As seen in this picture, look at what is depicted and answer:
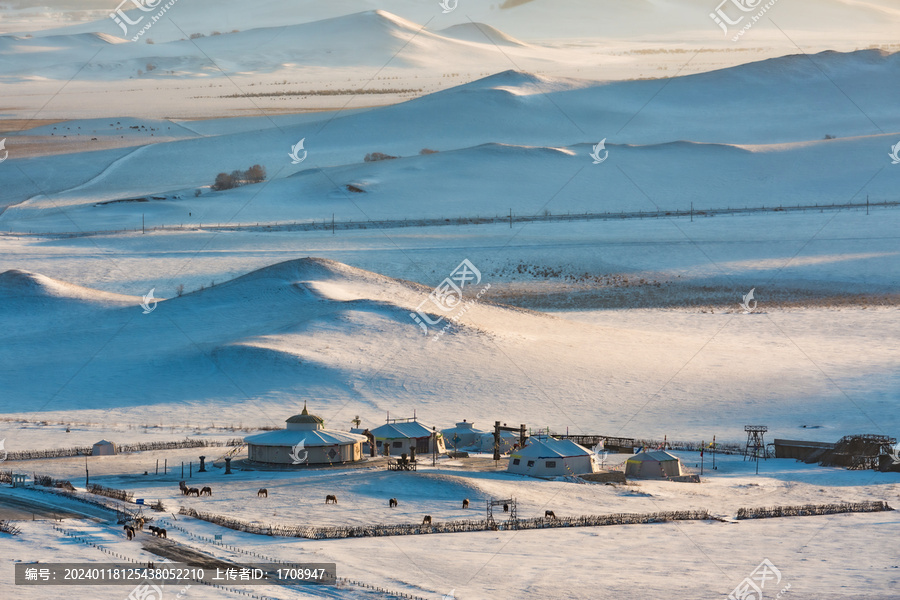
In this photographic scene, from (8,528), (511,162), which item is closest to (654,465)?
(8,528)

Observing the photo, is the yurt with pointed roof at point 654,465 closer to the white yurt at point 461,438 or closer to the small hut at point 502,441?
the small hut at point 502,441

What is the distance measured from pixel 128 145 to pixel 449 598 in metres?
158

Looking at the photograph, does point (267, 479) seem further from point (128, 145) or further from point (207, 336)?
point (128, 145)

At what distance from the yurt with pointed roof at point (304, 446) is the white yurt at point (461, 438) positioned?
4986 millimetres

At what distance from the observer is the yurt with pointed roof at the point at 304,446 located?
1994 inches

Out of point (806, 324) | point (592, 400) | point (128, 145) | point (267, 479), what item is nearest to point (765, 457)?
point (592, 400)

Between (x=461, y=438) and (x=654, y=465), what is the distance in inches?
328

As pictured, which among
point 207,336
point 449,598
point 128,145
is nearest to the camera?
point 449,598

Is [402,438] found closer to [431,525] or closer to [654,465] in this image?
[654,465]

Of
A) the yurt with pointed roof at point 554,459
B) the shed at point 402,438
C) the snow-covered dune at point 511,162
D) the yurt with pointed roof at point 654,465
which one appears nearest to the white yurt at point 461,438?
the shed at point 402,438

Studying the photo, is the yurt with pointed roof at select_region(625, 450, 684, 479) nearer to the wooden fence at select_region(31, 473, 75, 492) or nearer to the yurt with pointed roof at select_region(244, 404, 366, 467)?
the yurt with pointed roof at select_region(244, 404, 366, 467)

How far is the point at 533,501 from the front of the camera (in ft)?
150

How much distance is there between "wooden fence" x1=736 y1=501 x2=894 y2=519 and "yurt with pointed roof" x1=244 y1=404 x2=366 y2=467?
591 inches

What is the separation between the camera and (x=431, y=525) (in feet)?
135
